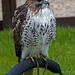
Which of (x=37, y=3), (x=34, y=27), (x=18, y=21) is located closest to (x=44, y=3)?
(x=37, y=3)

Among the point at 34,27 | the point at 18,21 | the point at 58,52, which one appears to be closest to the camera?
the point at 34,27

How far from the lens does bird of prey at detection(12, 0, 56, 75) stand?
2.73 metres

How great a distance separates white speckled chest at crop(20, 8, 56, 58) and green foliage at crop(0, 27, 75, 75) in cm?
160

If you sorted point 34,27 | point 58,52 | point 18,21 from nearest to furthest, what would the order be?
point 34,27 < point 18,21 < point 58,52

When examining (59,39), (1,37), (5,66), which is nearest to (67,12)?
→ (59,39)

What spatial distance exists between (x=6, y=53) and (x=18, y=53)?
2.62 metres

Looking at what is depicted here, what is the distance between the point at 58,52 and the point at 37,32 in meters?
3.15

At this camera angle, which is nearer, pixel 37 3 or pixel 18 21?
pixel 37 3

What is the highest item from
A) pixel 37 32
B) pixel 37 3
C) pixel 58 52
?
pixel 37 3

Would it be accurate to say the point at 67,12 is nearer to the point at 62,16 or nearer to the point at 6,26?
the point at 62,16

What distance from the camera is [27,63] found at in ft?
8.08

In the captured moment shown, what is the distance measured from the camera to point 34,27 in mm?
2740

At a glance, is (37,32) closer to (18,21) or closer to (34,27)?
(34,27)

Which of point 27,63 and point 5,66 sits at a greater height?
point 27,63
